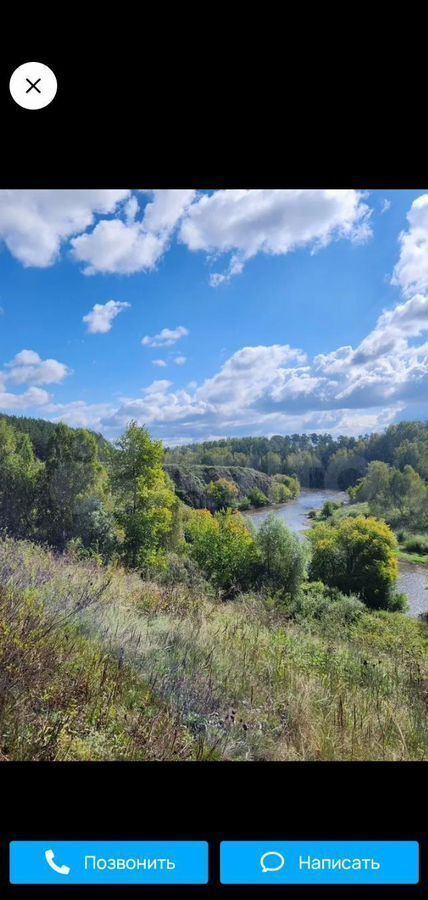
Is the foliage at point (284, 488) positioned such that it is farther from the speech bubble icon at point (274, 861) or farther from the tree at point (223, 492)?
the speech bubble icon at point (274, 861)

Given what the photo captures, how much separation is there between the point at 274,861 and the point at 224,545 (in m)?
14.3

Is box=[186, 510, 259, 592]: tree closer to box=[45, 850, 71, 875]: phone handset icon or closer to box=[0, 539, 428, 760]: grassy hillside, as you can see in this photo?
box=[0, 539, 428, 760]: grassy hillside

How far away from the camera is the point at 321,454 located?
945cm

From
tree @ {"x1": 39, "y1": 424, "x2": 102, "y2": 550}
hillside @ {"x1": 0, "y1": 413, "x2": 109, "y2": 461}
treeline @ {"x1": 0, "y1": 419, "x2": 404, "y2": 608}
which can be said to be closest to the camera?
hillside @ {"x1": 0, "y1": 413, "x2": 109, "y2": 461}

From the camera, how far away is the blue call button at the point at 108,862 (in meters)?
0.82

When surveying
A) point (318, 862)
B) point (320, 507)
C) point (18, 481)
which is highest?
point (18, 481)

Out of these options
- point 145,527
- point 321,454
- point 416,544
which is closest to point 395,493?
point 321,454

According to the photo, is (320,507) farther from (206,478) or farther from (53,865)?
(53,865)

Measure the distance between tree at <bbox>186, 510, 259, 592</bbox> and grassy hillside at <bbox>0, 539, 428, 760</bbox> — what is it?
419 inches

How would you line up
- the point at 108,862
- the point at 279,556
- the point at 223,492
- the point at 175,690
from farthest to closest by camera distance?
the point at 223,492, the point at 279,556, the point at 175,690, the point at 108,862

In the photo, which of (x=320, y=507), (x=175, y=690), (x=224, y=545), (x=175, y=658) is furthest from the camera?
(x=224, y=545)
